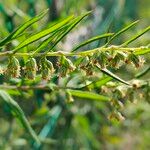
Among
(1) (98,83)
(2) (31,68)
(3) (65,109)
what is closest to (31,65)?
(2) (31,68)

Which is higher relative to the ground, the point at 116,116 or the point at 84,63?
the point at 84,63

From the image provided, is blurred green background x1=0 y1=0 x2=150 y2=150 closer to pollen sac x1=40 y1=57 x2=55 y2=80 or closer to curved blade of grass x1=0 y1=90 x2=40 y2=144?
curved blade of grass x1=0 y1=90 x2=40 y2=144

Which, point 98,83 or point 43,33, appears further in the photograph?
point 98,83

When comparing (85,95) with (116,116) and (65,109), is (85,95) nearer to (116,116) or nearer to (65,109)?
(116,116)

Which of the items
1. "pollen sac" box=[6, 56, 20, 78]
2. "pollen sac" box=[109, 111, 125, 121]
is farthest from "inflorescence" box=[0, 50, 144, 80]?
"pollen sac" box=[109, 111, 125, 121]

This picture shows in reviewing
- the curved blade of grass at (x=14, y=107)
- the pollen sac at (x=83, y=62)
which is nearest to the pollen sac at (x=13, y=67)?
the pollen sac at (x=83, y=62)

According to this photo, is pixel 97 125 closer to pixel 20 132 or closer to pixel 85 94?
pixel 20 132

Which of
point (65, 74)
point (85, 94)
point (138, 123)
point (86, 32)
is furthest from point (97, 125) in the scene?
point (65, 74)

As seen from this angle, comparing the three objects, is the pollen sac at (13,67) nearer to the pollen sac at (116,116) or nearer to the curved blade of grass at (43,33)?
the curved blade of grass at (43,33)
